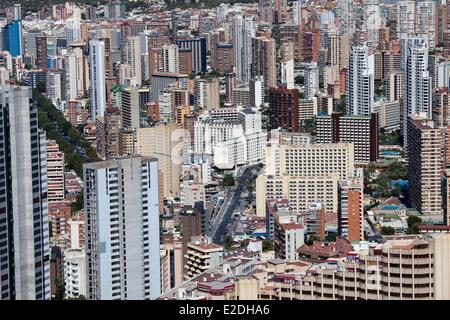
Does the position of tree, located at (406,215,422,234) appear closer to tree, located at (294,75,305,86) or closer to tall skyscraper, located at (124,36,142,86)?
tree, located at (294,75,305,86)

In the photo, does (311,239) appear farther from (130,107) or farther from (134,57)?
(134,57)

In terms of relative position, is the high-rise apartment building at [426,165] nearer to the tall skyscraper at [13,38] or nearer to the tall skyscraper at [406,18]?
the tall skyscraper at [406,18]

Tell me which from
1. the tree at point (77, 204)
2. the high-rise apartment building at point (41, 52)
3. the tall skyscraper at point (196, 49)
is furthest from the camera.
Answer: the tall skyscraper at point (196, 49)

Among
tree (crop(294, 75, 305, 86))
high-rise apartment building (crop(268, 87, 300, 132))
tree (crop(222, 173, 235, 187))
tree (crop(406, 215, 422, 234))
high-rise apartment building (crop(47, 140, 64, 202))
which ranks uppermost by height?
tree (crop(294, 75, 305, 86))

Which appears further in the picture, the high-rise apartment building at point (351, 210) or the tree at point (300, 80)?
the tree at point (300, 80)

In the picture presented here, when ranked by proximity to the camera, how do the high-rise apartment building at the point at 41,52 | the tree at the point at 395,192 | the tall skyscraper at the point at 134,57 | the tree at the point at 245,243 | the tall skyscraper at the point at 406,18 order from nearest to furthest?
the tree at the point at 245,243 → the tree at the point at 395,192 → the tall skyscraper at the point at 134,57 → the high-rise apartment building at the point at 41,52 → the tall skyscraper at the point at 406,18

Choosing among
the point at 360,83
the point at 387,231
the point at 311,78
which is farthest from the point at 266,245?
the point at 311,78

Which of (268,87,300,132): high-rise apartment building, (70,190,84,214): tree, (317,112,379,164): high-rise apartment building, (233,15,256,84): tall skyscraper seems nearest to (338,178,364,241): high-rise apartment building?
(70,190,84,214): tree

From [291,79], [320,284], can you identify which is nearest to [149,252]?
[320,284]

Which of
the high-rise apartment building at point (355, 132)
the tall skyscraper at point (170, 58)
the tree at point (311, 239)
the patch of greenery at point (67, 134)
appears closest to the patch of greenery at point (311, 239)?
the tree at point (311, 239)
